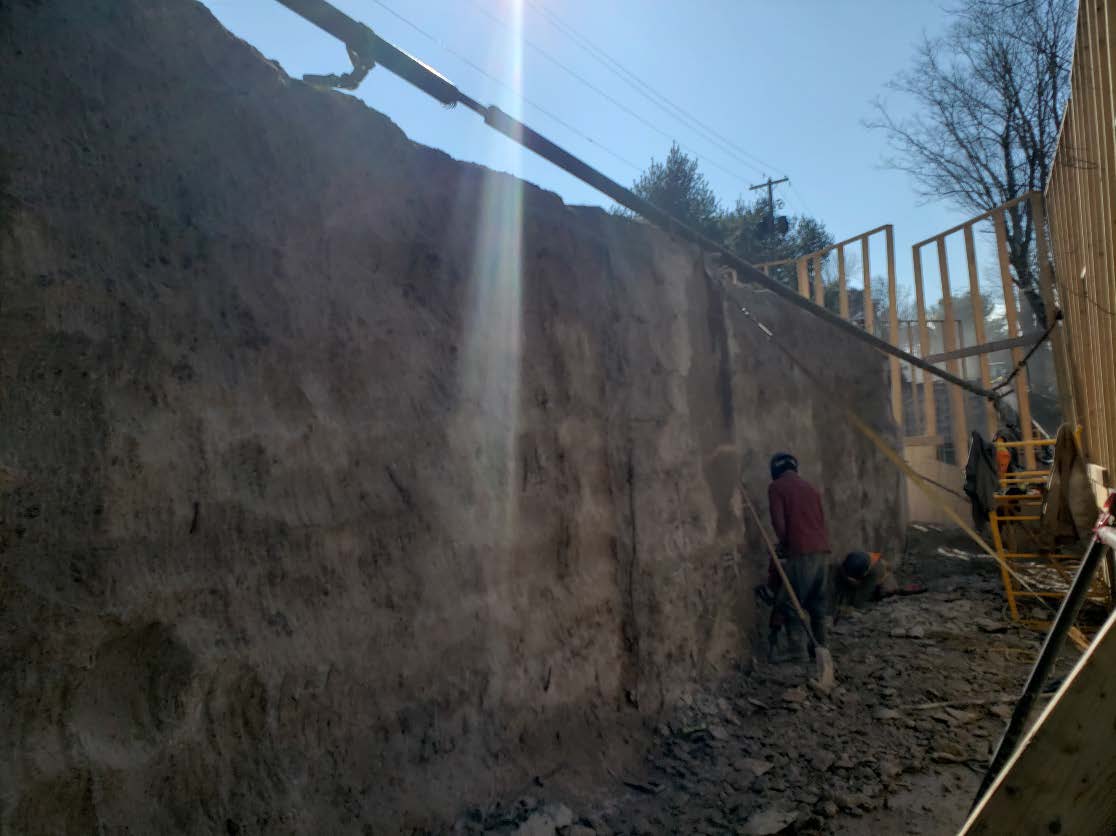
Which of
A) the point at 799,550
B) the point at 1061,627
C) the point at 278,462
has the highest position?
the point at 278,462

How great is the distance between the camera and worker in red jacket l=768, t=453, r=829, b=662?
5.40 meters

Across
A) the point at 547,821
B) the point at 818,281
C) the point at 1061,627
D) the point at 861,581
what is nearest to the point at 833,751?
the point at 547,821

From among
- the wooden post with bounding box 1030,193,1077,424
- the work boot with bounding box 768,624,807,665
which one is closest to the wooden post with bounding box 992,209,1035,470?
the wooden post with bounding box 1030,193,1077,424

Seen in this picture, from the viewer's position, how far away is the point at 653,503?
4.37 m

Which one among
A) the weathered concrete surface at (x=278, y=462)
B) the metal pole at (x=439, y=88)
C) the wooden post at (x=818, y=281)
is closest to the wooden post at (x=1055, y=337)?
the metal pole at (x=439, y=88)

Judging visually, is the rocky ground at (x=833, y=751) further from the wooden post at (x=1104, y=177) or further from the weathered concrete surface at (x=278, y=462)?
the wooden post at (x=1104, y=177)

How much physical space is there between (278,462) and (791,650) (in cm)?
429

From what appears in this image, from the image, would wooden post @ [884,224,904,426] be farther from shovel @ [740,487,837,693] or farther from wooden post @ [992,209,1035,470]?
shovel @ [740,487,837,693]

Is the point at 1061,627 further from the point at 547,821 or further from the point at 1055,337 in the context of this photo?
the point at 1055,337

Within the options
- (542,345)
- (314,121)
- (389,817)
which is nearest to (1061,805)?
(389,817)

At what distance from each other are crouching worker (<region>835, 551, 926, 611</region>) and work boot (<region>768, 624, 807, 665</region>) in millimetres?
1511

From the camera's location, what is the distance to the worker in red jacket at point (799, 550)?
5.40 metres

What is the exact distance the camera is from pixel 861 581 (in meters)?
6.87

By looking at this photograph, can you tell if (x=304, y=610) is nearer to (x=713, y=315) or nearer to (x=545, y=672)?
(x=545, y=672)
